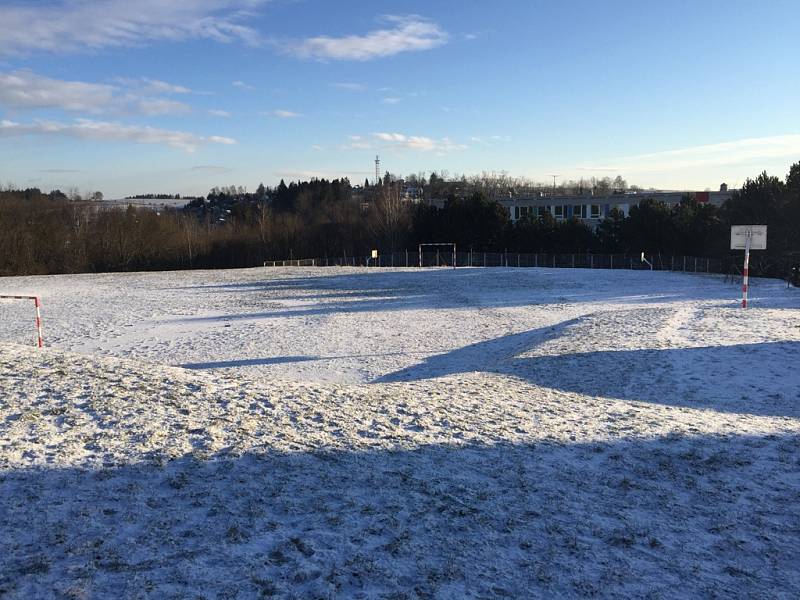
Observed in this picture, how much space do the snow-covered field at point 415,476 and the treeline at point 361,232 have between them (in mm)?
33107

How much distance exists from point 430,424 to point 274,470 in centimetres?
278

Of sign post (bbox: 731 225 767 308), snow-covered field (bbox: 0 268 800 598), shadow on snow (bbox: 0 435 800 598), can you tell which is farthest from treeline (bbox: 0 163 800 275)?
shadow on snow (bbox: 0 435 800 598)

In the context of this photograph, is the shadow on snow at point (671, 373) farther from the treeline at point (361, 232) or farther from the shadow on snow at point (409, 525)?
the treeline at point (361, 232)

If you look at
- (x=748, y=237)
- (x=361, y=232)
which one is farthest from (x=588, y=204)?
(x=748, y=237)

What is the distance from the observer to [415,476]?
23.2ft

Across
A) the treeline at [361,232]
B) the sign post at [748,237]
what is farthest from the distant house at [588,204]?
the sign post at [748,237]

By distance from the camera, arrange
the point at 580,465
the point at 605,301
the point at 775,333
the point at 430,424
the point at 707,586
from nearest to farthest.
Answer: the point at 707,586, the point at 580,465, the point at 430,424, the point at 775,333, the point at 605,301

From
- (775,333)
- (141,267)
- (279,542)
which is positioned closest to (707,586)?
(279,542)

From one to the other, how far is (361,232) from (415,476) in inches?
3087

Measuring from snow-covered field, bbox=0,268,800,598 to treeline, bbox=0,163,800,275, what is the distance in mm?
33107

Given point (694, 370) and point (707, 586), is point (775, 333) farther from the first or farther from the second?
point (707, 586)

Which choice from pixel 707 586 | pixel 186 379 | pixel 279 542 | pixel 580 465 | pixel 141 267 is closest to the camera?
pixel 707 586

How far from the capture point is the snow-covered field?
16.6ft

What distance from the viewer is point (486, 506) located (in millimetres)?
6328
